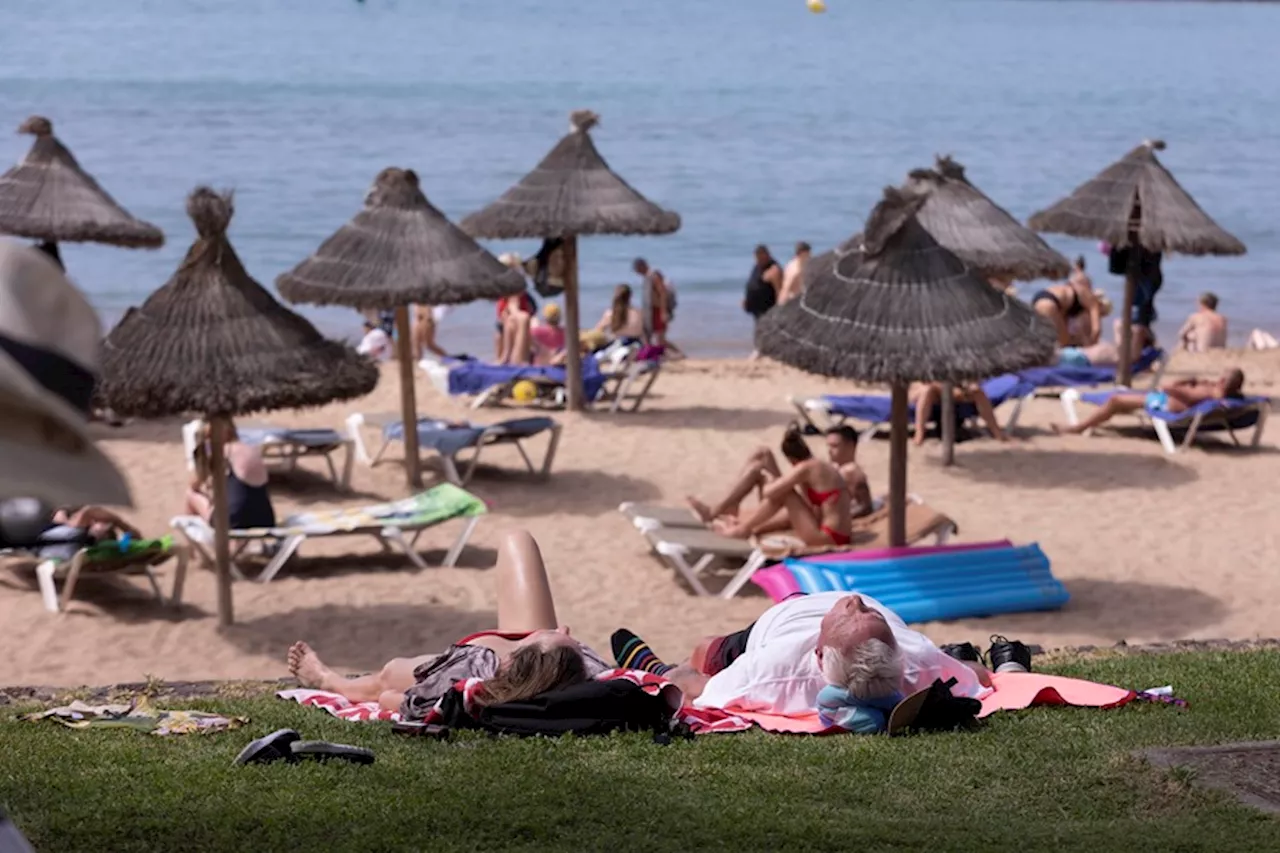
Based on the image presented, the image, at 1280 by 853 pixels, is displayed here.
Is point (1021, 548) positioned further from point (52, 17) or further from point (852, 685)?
point (52, 17)

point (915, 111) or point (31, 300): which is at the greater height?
point (31, 300)

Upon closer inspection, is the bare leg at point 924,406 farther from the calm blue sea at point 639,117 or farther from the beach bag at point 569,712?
the calm blue sea at point 639,117

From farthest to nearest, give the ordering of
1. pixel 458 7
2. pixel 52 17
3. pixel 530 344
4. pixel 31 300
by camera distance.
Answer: pixel 458 7 → pixel 52 17 → pixel 530 344 → pixel 31 300

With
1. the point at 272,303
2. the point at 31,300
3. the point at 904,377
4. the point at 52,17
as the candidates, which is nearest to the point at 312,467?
the point at 272,303

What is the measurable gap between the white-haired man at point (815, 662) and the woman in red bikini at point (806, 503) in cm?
366

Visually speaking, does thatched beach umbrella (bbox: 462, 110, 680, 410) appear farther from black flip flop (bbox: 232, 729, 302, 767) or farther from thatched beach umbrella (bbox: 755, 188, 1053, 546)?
black flip flop (bbox: 232, 729, 302, 767)

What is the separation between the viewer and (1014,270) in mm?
14172

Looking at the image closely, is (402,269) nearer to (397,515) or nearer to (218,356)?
(397,515)

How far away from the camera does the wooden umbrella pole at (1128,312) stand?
1616 cm

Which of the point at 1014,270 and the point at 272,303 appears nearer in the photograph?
the point at 272,303

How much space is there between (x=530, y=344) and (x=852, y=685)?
12.3 metres

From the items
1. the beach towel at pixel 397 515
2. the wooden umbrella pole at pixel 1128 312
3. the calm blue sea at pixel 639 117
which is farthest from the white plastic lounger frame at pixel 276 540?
the calm blue sea at pixel 639 117

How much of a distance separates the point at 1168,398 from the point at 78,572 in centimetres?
882

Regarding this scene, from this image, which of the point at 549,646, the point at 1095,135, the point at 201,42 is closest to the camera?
the point at 549,646
